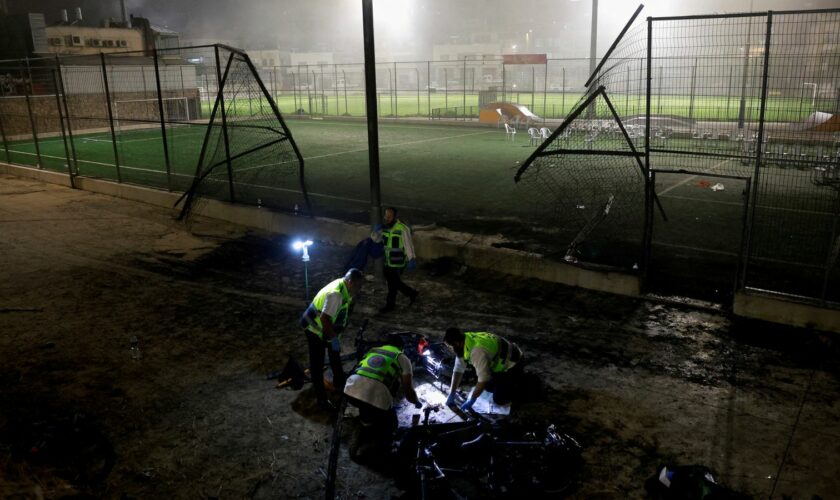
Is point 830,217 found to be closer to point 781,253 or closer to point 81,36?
point 781,253

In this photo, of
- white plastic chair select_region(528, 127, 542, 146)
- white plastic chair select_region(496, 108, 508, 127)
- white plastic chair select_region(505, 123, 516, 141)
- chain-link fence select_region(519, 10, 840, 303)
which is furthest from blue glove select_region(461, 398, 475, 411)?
white plastic chair select_region(496, 108, 508, 127)

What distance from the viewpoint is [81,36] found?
145ft

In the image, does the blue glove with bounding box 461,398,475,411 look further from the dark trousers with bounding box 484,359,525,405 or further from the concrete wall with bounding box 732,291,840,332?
the concrete wall with bounding box 732,291,840,332

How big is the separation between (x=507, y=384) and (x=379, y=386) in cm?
152

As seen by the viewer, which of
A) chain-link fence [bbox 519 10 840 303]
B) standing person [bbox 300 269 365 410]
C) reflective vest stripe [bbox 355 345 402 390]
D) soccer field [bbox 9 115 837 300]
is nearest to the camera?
reflective vest stripe [bbox 355 345 402 390]

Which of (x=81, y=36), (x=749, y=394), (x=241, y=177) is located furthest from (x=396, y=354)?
(x=81, y=36)

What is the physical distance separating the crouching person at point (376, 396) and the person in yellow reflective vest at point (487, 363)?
1.74 feet

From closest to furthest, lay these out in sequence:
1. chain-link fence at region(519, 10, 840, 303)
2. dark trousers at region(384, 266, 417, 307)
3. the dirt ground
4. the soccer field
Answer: the dirt ground → chain-link fence at region(519, 10, 840, 303) → dark trousers at region(384, 266, 417, 307) → the soccer field

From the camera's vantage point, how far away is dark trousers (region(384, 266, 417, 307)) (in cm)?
929

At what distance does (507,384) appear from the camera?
21.8 feet

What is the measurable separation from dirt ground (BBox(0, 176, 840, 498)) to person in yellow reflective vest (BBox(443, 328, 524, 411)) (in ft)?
1.10

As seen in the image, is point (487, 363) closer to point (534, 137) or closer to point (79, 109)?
point (534, 137)

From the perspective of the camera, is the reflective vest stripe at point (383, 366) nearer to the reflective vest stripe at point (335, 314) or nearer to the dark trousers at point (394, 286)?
the reflective vest stripe at point (335, 314)

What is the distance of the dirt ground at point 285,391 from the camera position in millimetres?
5531
